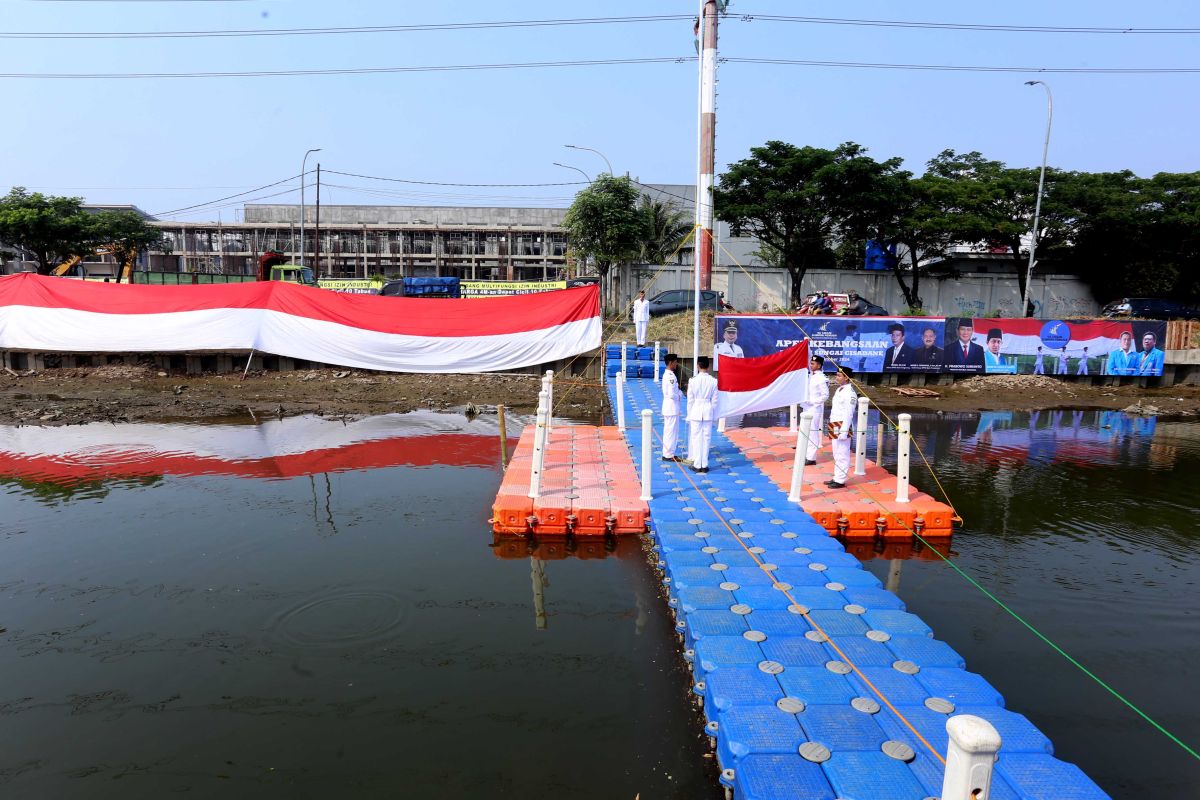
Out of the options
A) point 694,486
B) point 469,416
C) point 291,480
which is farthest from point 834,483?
point 469,416

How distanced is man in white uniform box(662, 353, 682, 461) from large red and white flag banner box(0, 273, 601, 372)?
9.39m

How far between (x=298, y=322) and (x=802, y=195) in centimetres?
1971

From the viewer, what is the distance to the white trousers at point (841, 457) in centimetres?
948

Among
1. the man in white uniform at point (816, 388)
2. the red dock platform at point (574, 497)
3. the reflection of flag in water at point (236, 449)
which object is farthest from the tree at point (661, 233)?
the red dock platform at point (574, 497)

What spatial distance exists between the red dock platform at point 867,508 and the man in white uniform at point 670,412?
1.30 meters

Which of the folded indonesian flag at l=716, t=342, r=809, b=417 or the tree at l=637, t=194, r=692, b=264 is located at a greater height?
the tree at l=637, t=194, r=692, b=264

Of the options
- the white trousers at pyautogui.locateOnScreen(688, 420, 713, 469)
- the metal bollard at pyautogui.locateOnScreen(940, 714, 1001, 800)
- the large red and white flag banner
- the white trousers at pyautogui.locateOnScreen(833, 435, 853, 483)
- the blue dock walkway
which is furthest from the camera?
the large red and white flag banner

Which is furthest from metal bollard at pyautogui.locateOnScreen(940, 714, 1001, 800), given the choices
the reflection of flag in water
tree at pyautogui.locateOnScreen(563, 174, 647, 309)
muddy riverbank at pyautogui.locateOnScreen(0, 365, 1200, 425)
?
tree at pyautogui.locateOnScreen(563, 174, 647, 309)

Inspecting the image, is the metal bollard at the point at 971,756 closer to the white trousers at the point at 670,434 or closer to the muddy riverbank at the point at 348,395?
the white trousers at the point at 670,434

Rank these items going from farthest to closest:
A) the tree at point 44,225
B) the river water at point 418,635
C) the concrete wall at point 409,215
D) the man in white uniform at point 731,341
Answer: the concrete wall at point 409,215 → the tree at point 44,225 → the man in white uniform at point 731,341 → the river water at point 418,635

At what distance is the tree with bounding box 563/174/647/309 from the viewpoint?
28.7 m

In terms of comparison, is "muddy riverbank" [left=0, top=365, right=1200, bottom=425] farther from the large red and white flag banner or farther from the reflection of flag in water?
the reflection of flag in water

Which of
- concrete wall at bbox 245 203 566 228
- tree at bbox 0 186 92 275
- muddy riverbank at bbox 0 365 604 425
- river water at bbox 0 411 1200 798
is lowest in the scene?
river water at bbox 0 411 1200 798

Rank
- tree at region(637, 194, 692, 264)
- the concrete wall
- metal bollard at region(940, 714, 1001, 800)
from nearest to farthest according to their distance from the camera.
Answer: metal bollard at region(940, 714, 1001, 800), tree at region(637, 194, 692, 264), the concrete wall
